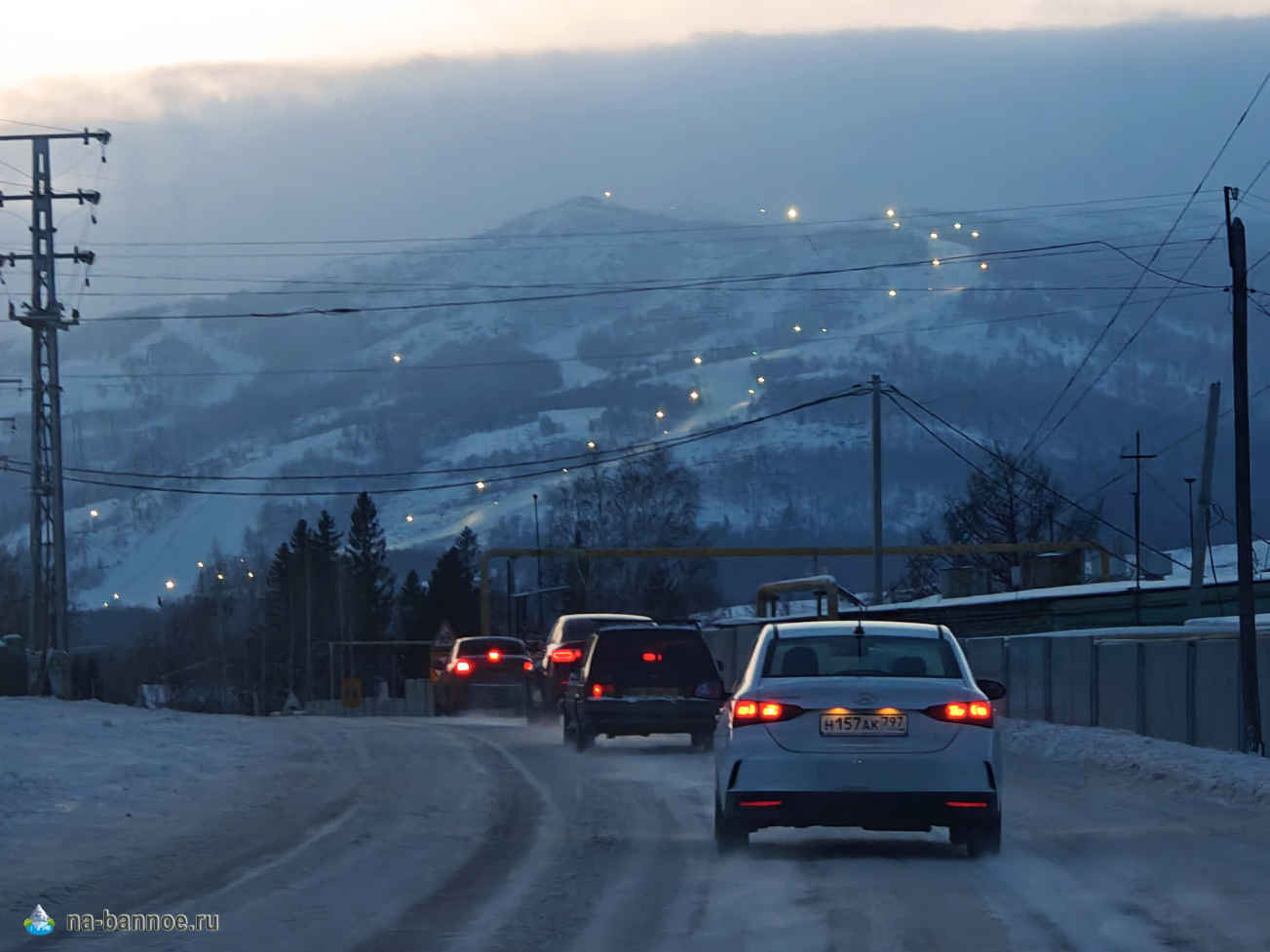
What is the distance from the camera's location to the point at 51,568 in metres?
44.6

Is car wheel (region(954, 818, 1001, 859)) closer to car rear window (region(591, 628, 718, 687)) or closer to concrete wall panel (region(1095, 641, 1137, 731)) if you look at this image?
car rear window (region(591, 628, 718, 687))

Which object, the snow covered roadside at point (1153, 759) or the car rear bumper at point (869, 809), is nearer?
the car rear bumper at point (869, 809)

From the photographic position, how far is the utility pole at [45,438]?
143 ft

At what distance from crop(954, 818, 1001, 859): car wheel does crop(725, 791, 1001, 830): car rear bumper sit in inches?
2.0

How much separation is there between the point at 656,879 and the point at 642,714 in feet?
41.2

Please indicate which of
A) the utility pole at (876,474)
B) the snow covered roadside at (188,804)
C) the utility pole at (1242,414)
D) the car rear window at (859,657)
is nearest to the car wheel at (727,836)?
the car rear window at (859,657)

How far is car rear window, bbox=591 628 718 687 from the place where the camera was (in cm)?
2381

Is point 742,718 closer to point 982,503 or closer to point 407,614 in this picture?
point 982,503

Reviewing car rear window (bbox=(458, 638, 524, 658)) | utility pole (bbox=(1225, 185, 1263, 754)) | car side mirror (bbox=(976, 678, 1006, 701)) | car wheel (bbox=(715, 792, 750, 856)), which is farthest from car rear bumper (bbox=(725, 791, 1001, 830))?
car rear window (bbox=(458, 638, 524, 658))

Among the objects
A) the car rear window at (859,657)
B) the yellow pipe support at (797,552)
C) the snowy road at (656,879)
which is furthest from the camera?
the yellow pipe support at (797,552)

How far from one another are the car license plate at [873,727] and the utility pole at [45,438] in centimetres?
3185

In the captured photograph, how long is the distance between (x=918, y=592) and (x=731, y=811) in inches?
3756

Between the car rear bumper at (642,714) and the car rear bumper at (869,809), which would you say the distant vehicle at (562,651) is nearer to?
the car rear bumper at (642,714)

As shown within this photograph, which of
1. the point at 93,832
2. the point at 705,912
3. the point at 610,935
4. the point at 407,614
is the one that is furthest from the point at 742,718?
the point at 407,614
